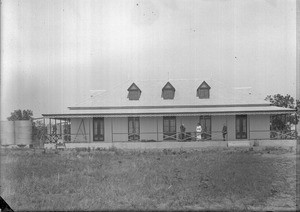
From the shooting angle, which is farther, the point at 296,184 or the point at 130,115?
the point at 130,115

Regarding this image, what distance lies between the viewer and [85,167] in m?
14.8

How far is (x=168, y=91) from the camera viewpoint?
30672mm

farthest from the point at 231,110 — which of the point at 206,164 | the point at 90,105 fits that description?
the point at 206,164

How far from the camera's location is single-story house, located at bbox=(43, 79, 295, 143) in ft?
88.9

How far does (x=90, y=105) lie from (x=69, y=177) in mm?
16611

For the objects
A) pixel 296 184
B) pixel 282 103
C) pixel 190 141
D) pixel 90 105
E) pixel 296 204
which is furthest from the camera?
pixel 282 103

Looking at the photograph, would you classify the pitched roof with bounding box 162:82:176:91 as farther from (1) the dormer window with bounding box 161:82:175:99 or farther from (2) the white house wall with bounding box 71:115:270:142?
(2) the white house wall with bounding box 71:115:270:142

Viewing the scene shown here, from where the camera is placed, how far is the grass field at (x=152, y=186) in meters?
9.33

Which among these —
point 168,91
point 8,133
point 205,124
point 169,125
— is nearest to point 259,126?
point 205,124

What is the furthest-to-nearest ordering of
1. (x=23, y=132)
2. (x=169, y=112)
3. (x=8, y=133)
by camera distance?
(x=23, y=132)
(x=8, y=133)
(x=169, y=112)

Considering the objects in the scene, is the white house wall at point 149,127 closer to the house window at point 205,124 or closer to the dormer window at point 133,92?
the dormer window at point 133,92

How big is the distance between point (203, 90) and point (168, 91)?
280cm

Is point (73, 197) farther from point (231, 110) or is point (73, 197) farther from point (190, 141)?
point (231, 110)

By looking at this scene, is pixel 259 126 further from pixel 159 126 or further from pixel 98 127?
pixel 98 127
